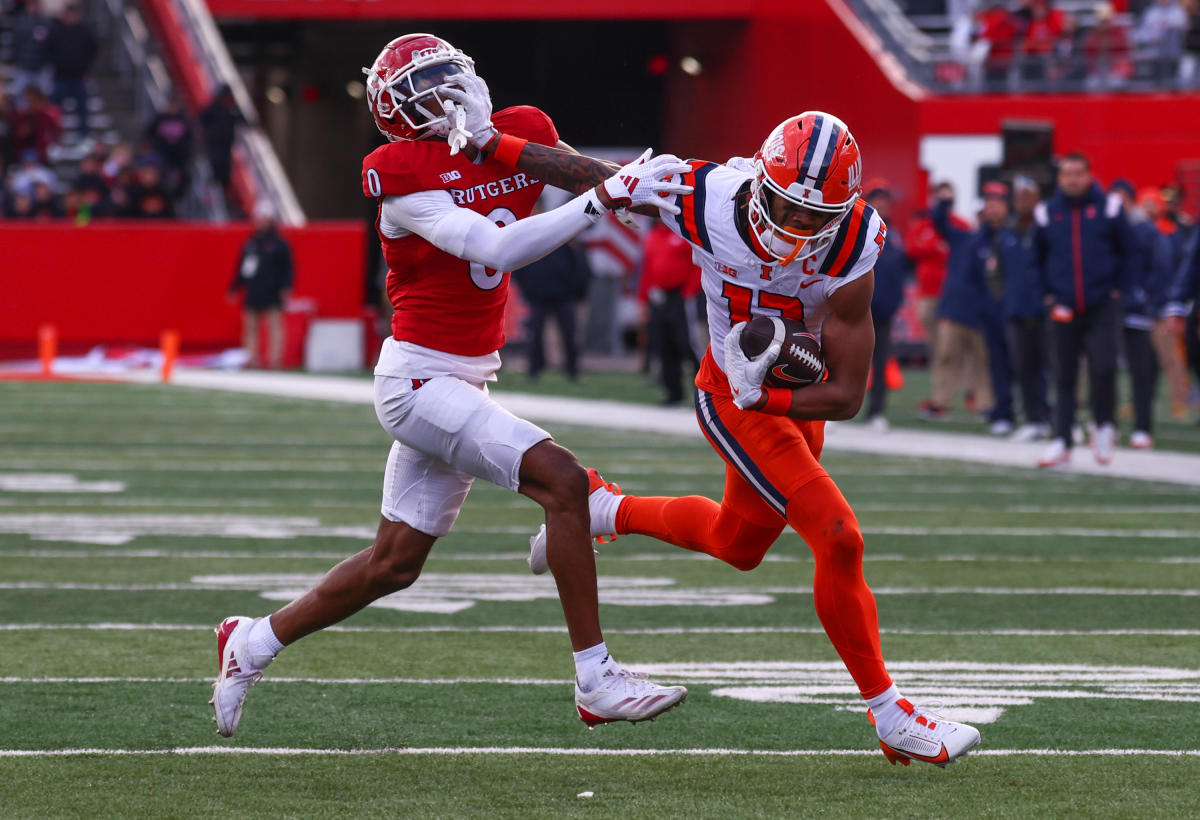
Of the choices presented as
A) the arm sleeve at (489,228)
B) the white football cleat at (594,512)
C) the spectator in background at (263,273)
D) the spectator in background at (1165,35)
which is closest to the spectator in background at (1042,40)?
the spectator in background at (1165,35)

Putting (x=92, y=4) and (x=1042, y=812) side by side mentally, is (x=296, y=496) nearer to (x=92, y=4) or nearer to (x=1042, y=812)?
(x=1042, y=812)

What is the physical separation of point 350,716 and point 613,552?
3.67 meters

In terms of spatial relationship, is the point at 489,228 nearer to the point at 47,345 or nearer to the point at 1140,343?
the point at 1140,343

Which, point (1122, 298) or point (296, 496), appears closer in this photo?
point (296, 496)

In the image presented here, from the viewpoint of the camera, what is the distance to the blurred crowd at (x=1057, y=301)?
11578mm

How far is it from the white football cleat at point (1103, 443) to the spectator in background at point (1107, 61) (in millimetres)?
13347

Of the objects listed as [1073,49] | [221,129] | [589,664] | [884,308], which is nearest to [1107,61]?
[1073,49]

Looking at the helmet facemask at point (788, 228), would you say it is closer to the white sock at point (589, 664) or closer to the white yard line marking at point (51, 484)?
the white sock at point (589, 664)

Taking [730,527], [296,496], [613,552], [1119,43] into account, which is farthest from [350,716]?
[1119,43]

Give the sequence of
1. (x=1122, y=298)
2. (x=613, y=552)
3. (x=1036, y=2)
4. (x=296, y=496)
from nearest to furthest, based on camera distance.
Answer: (x=613, y=552) → (x=296, y=496) → (x=1122, y=298) → (x=1036, y=2)

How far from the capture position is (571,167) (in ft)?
15.9

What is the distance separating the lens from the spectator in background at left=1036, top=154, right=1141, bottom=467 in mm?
11523

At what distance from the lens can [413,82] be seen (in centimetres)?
482

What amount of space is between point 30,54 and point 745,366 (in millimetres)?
22473
